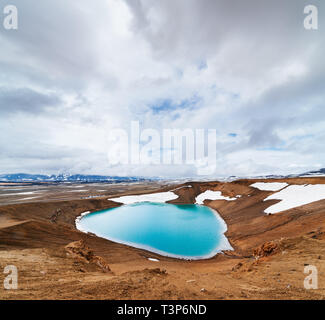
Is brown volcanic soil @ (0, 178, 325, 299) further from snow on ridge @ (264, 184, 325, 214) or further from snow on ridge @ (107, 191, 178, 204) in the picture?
snow on ridge @ (107, 191, 178, 204)

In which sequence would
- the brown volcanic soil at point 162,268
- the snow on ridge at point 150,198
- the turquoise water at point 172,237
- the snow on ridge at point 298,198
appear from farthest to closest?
the snow on ridge at point 150,198 → the snow on ridge at point 298,198 → the turquoise water at point 172,237 → the brown volcanic soil at point 162,268

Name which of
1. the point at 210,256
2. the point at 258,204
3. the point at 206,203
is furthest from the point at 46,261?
the point at 206,203

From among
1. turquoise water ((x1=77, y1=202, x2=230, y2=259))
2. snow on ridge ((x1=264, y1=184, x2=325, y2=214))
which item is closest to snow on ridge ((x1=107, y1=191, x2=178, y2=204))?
turquoise water ((x1=77, y1=202, x2=230, y2=259))

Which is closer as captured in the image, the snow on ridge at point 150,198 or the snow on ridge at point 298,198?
the snow on ridge at point 298,198

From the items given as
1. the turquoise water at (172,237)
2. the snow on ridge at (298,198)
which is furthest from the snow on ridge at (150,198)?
the snow on ridge at (298,198)

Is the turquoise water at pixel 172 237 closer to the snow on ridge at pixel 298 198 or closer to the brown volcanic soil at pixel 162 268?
the brown volcanic soil at pixel 162 268

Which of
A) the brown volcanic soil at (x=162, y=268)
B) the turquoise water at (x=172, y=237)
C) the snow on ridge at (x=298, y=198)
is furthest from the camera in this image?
the snow on ridge at (x=298, y=198)
